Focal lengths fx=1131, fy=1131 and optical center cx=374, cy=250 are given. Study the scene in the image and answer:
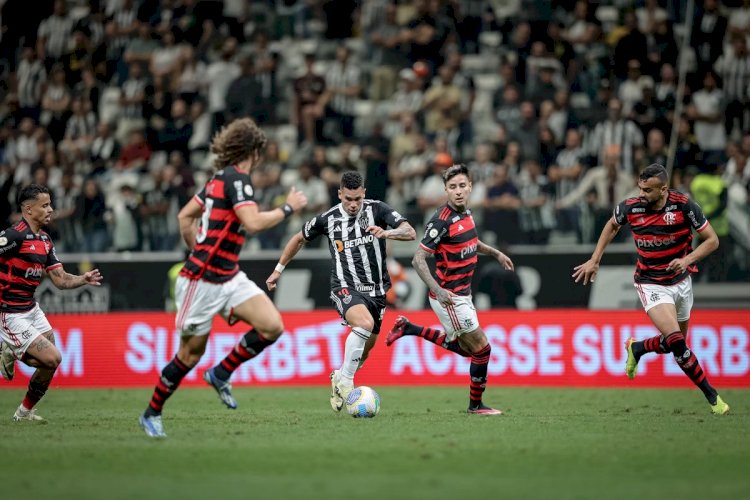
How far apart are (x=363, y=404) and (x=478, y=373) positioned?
1.39 metres

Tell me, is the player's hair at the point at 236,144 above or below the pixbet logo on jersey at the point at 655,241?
above

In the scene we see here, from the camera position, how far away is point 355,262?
1267 centimetres

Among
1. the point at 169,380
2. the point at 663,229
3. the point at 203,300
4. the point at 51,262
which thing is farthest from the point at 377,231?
the point at 51,262

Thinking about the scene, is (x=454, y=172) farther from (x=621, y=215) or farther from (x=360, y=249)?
(x=621, y=215)

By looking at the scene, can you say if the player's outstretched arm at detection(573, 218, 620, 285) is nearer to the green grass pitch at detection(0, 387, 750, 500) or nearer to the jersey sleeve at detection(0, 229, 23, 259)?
the green grass pitch at detection(0, 387, 750, 500)

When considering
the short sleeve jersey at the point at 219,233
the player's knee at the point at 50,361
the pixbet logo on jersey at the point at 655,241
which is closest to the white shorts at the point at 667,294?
the pixbet logo on jersey at the point at 655,241

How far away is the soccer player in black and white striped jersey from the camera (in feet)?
40.5

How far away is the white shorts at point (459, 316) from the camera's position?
12.4 meters

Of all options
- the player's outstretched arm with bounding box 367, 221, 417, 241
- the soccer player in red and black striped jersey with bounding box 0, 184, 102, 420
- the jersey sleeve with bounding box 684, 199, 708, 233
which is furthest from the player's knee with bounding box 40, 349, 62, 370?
the jersey sleeve with bounding box 684, 199, 708, 233

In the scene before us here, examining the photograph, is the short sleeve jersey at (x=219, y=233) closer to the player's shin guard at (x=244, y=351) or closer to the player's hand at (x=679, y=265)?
the player's shin guard at (x=244, y=351)

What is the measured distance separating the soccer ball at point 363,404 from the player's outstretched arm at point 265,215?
121 inches

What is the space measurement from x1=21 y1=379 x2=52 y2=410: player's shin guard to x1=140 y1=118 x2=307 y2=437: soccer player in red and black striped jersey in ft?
9.05

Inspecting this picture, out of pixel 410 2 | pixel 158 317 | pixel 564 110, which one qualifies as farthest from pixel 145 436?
pixel 410 2

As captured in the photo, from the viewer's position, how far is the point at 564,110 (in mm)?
21844
